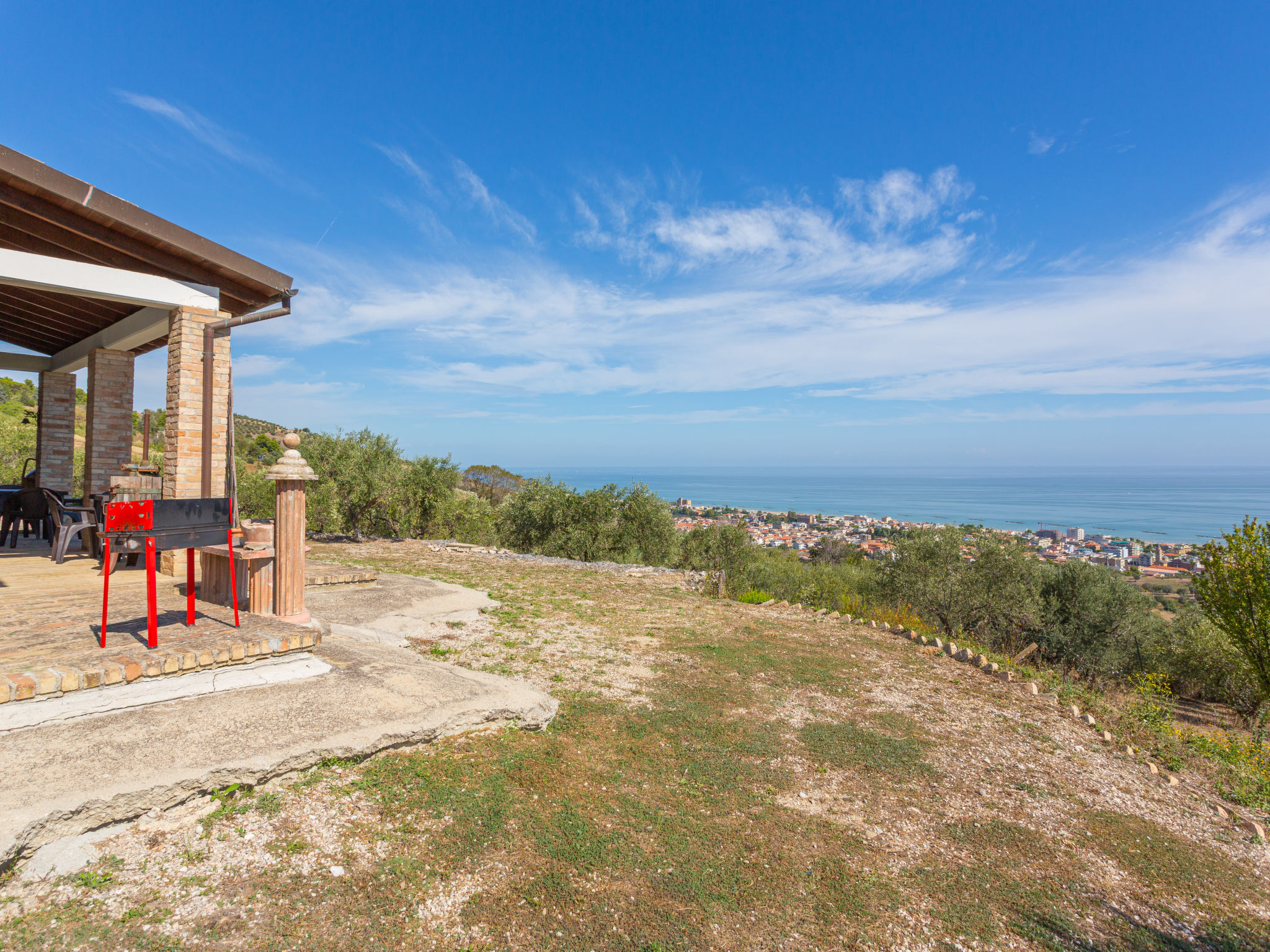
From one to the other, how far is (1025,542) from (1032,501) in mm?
94695

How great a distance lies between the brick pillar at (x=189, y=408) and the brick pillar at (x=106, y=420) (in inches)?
171

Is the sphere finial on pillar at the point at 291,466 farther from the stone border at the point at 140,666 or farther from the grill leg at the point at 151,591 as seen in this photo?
the stone border at the point at 140,666

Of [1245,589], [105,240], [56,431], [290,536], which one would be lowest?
[1245,589]

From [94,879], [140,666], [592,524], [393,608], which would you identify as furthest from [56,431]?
[592,524]

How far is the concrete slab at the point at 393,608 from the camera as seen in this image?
23.0 ft

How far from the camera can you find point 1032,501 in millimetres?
98812

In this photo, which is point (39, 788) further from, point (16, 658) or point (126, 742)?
point (16, 658)

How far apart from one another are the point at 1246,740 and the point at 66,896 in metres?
13.1

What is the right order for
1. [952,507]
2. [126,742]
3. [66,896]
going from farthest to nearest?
1. [952,507]
2. [126,742]
3. [66,896]

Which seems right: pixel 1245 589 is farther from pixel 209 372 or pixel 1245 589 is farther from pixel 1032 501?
pixel 1032 501

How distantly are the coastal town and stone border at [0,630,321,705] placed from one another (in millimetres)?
20949

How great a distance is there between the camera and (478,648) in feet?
23.1

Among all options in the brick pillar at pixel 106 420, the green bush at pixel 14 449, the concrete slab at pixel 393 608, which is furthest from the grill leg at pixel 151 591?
the green bush at pixel 14 449

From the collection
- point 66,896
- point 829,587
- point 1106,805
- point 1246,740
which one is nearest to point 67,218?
point 66,896
